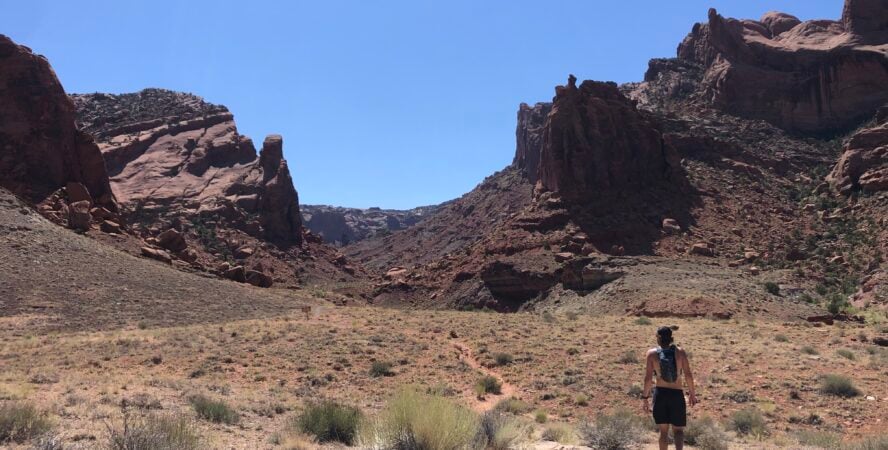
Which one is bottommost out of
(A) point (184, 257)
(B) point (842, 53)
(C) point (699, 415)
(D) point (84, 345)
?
(C) point (699, 415)

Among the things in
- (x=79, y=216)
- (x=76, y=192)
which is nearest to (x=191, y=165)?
(x=76, y=192)

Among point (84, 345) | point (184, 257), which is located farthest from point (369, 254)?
point (84, 345)

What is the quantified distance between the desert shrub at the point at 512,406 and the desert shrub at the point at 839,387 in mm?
8412

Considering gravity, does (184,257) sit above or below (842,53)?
below

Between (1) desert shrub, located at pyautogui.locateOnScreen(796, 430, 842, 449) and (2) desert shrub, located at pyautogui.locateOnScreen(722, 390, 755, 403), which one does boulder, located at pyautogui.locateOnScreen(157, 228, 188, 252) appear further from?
(1) desert shrub, located at pyautogui.locateOnScreen(796, 430, 842, 449)

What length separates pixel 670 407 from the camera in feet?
29.6

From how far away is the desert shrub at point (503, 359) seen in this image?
23.1 m

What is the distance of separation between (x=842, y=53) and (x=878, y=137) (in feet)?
79.7

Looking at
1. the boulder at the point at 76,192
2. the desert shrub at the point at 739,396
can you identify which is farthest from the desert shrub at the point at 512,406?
the boulder at the point at 76,192

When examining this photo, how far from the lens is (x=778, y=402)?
16.5 m

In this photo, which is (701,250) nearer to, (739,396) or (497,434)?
(739,396)

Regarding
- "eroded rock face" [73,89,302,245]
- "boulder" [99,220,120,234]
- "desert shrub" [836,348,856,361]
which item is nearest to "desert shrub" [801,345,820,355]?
"desert shrub" [836,348,856,361]

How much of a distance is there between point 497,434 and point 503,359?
42.8 feet

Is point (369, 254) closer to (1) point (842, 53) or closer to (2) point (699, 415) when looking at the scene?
(1) point (842, 53)
